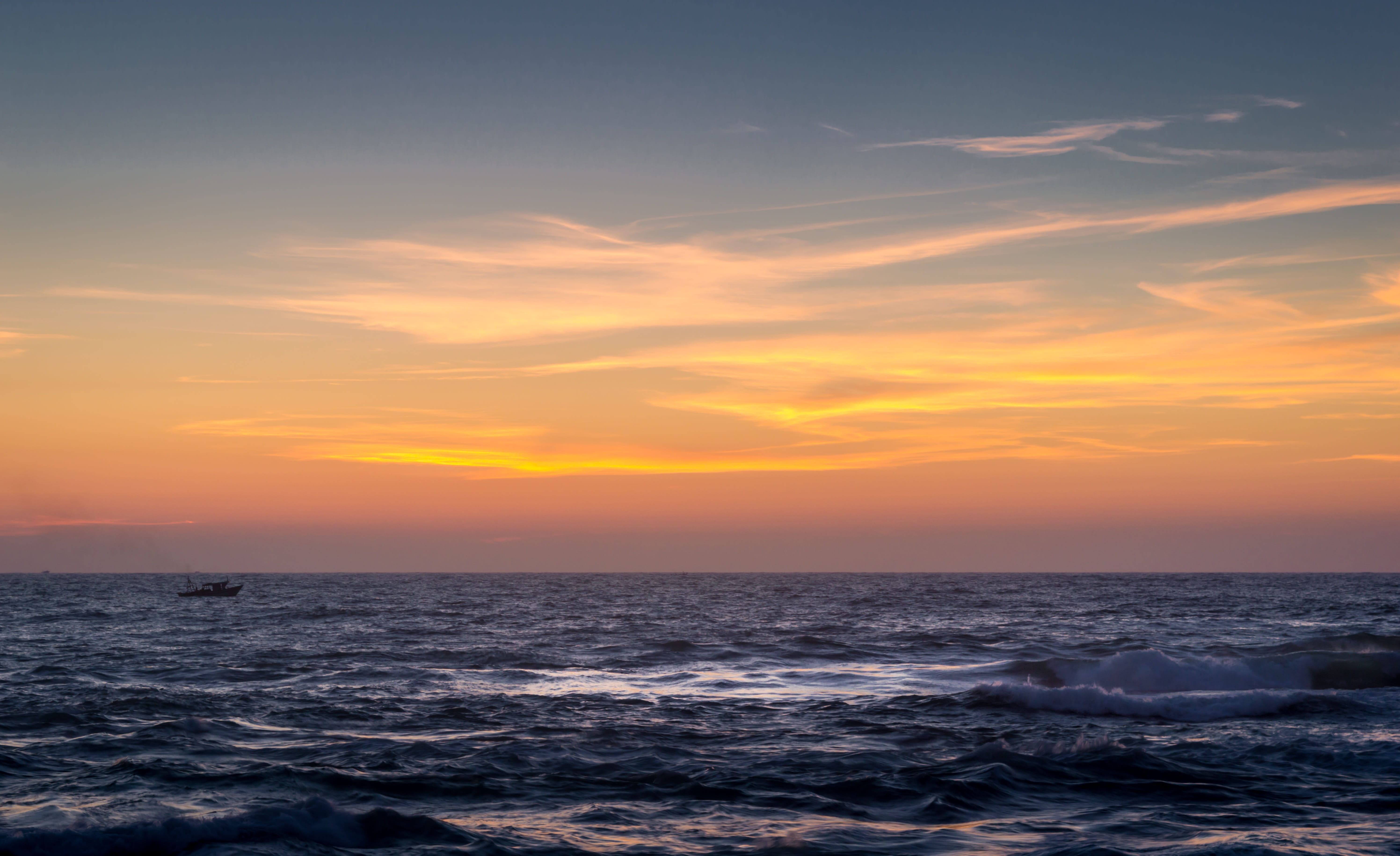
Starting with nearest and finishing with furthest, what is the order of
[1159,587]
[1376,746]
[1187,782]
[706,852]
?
[706,852]
[1187,782]
[1376,746]
[1159,587]

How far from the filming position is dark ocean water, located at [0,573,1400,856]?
13.2m

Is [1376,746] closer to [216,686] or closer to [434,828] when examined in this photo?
[434,828]

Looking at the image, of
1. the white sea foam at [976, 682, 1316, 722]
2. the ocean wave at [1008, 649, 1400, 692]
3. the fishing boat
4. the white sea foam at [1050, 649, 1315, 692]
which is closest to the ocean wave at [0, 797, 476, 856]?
the white sea foam at [976, 682, 1316, 722]

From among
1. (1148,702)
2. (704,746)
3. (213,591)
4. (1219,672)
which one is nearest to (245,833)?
(704,746)

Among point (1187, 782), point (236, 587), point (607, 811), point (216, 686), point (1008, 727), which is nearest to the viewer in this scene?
point (607, 811)

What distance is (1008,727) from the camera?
816 inches

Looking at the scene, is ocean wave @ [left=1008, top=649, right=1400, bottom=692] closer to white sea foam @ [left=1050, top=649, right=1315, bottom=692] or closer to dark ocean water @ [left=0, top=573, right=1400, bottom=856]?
white sea foam @ [left=1050, top=649, right=1315, bottom=692]

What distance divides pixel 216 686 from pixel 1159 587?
138 metres

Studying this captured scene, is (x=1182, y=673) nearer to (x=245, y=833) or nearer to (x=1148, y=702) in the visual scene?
(x=1148, y=702)

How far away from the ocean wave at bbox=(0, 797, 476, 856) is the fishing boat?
108 meters

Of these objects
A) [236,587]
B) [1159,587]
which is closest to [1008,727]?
[236,587]

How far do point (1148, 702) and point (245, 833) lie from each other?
2081cm

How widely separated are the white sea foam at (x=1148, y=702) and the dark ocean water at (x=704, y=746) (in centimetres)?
13

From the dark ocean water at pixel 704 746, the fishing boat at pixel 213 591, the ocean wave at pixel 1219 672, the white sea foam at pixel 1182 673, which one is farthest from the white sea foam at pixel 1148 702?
the fishing boat at pixel 213 591
